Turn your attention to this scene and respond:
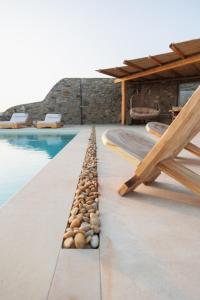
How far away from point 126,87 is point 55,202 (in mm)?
9699

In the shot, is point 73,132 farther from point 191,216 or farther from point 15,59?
point 15,59

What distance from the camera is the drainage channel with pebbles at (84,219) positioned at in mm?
1225

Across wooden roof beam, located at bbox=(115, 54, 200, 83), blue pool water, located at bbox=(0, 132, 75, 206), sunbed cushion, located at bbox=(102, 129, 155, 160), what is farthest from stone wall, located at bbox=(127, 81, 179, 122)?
sunbed cushion, located at bbox=(102, 129, 155, 160)

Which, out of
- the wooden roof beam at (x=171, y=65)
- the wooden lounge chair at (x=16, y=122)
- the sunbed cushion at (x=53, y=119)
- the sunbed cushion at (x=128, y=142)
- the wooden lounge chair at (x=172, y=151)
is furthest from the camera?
the sunbed cushion at (x=53, y=119)

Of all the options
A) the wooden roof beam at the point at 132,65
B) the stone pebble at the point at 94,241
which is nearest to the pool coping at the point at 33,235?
the stone pebble at the point at 94,241

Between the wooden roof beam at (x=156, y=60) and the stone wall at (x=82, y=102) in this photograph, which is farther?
the stone wall at (x=82, y=102)

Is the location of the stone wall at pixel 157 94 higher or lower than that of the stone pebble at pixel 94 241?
higher

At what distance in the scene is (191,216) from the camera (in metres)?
1.56

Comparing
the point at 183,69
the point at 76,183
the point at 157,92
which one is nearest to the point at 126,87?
the point at 157,92

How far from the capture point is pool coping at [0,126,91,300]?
0.92 meters

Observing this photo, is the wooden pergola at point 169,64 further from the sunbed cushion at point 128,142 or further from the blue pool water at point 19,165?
the sunbed cushion at point 128,142

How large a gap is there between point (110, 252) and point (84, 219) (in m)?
0.36

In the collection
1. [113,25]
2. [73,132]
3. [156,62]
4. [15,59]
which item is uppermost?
[113,25]

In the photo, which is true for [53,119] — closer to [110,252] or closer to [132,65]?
[132,65]
